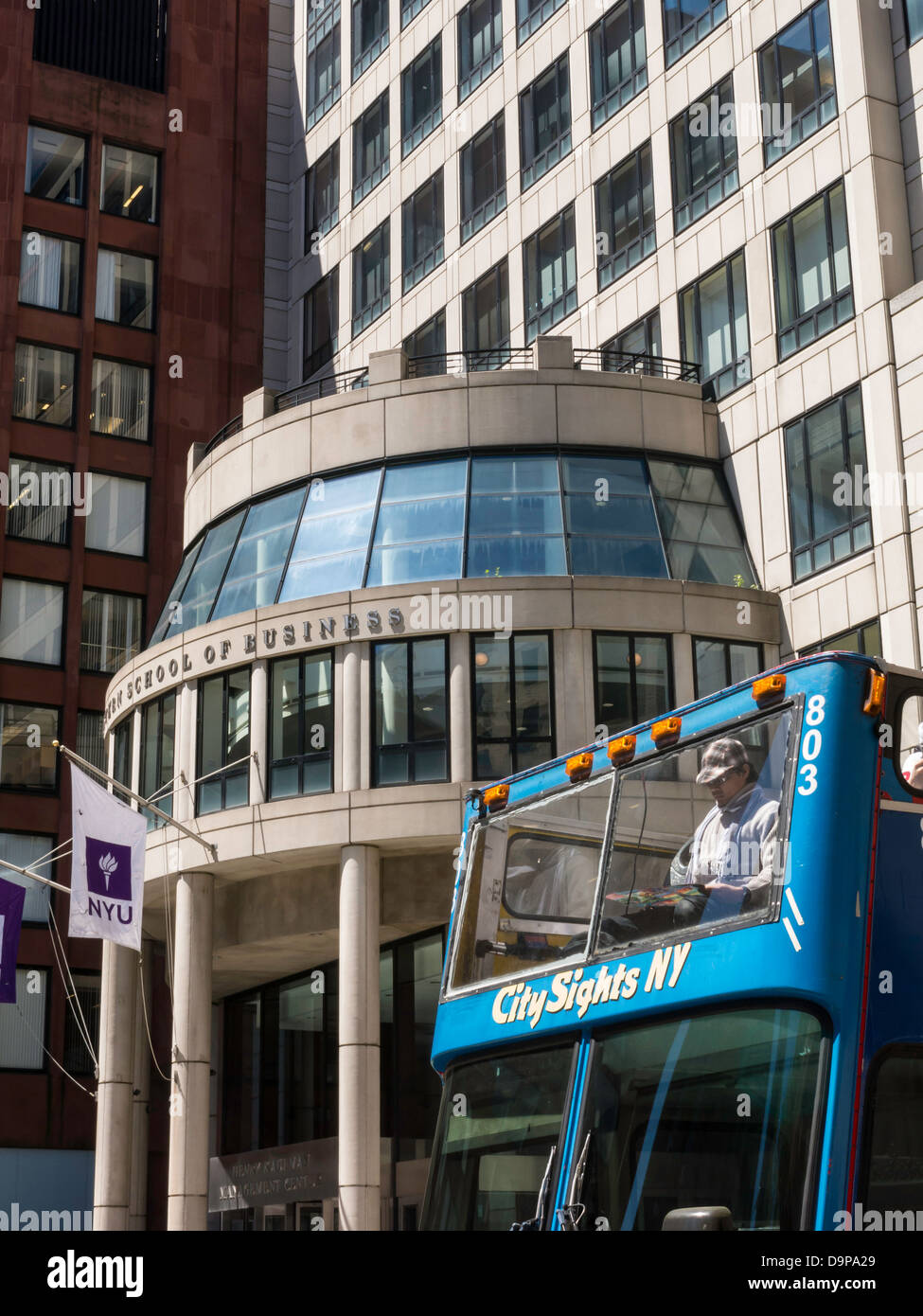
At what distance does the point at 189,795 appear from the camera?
29.5m

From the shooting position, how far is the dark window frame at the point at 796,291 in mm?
26906

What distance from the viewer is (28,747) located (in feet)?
147

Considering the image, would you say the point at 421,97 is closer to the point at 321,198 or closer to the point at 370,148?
the point at 370,148

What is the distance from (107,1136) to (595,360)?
1796 centimetres

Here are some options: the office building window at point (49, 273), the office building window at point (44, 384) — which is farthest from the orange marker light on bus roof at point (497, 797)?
the office building window at point (49, 273)

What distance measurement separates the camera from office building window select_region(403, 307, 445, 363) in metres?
37.8

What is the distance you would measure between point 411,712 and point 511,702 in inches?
68.3

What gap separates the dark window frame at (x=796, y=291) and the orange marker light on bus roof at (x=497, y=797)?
18951 millimetres

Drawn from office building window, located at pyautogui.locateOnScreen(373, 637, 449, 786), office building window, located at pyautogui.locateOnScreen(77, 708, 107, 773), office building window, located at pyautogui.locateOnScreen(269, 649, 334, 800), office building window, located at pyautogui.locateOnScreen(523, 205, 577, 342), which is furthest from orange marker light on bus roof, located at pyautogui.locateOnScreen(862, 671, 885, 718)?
office building window, located at pyautogui.locateOnScreen(77, 708, 107, 773)

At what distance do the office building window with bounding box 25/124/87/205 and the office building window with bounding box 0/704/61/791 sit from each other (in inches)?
626

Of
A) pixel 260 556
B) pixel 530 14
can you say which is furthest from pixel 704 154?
pixel 260 556

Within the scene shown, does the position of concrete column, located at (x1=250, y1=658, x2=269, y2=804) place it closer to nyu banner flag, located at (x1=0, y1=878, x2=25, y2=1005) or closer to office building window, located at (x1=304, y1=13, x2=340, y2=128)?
nyu banner flag, located at (x1=0, y1=878, x2=25, y2=1005)

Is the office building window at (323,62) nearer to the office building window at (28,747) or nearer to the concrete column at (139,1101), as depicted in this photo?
the office building window at (28,747)
